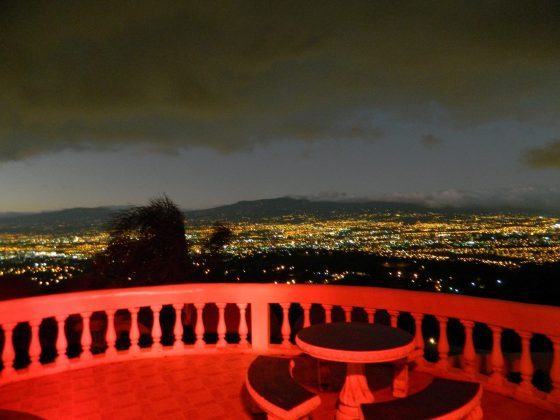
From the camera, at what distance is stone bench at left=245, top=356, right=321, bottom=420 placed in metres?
3.30

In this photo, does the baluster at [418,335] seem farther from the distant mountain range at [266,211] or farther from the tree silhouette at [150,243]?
the distant mountain range at [266,211]

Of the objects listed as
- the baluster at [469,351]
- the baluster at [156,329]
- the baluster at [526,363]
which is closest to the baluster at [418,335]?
the baluster at [469,351]

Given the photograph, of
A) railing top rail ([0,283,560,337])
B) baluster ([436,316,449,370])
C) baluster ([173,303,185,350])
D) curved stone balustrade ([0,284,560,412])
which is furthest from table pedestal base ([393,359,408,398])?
baluster ([173,303,185,350])

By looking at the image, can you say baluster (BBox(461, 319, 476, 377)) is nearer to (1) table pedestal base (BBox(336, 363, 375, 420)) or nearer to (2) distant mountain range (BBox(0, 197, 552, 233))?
(1) table pedestal base (BBox(336, 363, 375, 420))

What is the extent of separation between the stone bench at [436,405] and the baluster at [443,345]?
4.52 feet

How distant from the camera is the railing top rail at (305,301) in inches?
167

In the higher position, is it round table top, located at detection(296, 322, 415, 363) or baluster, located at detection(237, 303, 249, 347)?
round table top, located at detection(296, 322, 415, 363)

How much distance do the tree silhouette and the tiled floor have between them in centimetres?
764

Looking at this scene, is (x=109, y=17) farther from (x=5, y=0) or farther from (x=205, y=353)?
(x=205, y=353)

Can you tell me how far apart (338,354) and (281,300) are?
7.07 ft

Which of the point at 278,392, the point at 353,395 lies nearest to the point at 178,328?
the point at 278,392

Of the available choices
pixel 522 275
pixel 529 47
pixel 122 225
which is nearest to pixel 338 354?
pixel 529 47

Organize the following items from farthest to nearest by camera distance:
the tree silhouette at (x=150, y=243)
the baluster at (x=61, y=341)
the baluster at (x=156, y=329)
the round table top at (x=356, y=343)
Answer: the tree silhouette at (x=150, y=243) → the baluster at (x=156, y=329) → the baluster at (x=61, y=341) → the round table top at (x=356, y=343)

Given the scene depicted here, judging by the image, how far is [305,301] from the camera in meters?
5.75
